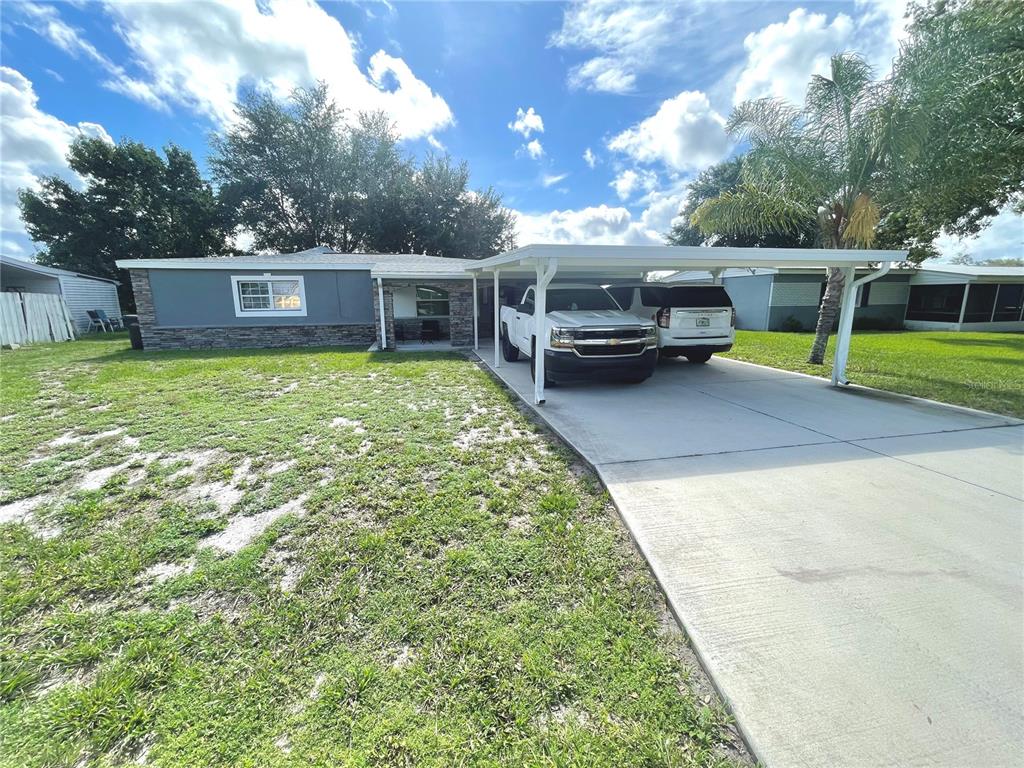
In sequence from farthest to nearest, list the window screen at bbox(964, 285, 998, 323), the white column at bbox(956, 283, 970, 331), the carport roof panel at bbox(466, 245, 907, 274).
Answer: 1. the window screen at bbox(964, 285, 998, 323)
2. the white column at bbox(956, 283, 970, 331)
3. the carport roof panel at bbox(466, 245, 907, 274)

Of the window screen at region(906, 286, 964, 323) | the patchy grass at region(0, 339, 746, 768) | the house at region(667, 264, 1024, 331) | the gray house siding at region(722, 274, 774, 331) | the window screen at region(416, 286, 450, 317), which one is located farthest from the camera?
the window screen at region(906, 286, 964, 323)

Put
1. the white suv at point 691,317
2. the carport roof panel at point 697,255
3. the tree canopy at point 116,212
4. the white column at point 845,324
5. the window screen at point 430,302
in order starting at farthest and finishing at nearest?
1. the tree canopy at point 116,212
2. the window screen at point 430,302
3. the white suv at point 691,317
4. the white column at point 845,324
5. the carport roof panel at point 697,255

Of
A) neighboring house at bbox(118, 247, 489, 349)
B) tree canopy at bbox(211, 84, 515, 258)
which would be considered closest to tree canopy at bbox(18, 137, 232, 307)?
tree canopy at bbox(211, 84, 515, 258)

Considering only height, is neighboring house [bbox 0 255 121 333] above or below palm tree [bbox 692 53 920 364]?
below

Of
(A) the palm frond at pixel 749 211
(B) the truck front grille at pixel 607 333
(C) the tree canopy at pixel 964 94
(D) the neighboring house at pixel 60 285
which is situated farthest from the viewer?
(D) the neighboring house at pixel 60 285

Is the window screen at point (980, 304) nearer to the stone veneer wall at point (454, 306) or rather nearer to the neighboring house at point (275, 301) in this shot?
the stone veneer wall at point (454, 306)

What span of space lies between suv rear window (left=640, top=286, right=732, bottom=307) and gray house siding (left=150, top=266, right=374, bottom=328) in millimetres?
9260

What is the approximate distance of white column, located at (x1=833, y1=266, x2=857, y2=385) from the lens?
282 inches

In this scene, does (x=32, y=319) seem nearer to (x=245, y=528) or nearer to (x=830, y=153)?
(x=245, y=528)

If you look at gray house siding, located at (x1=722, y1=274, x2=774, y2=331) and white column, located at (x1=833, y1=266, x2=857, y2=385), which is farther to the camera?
gray house siding, located at (x1=722, y1=274, x2=774, y2=331)

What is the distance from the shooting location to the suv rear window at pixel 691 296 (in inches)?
311

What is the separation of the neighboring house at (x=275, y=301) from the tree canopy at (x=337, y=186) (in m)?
13.1

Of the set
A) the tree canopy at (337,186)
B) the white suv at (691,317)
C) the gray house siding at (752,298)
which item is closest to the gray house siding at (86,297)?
the tree canopy at (337,186)

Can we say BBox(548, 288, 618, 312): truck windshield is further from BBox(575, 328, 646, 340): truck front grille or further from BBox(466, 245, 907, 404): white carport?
BBox(575, 328, 646, 340): truck front grille
